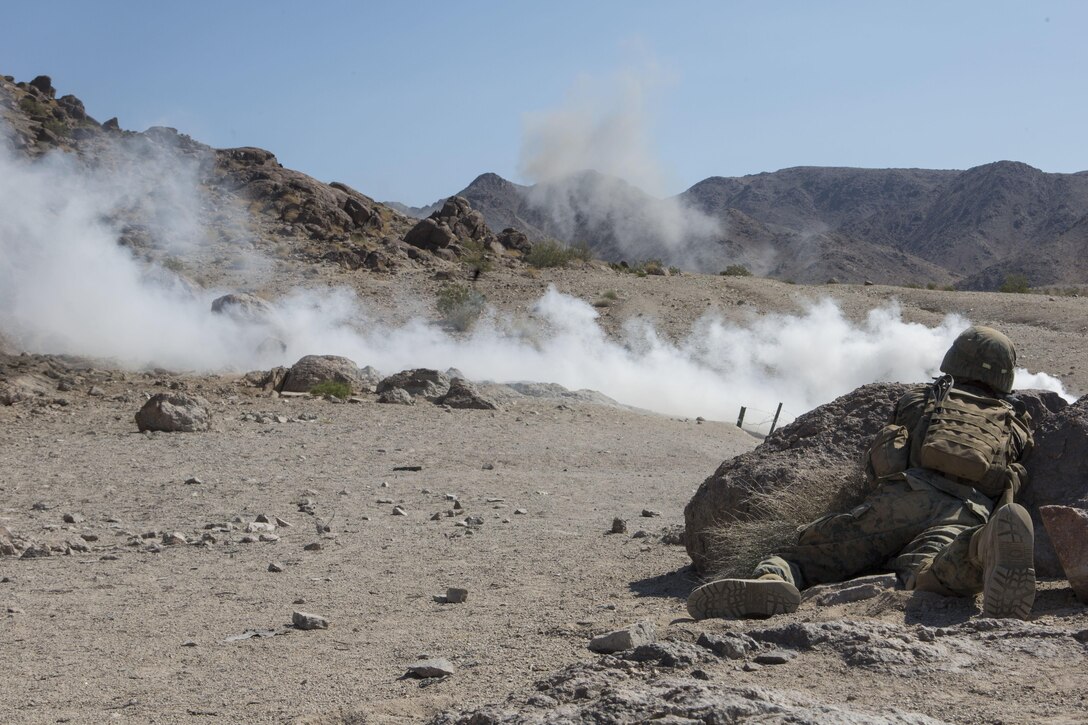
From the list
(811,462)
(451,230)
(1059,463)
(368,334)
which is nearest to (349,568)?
(811,462)

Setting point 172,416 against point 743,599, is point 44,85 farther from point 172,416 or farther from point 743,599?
point 743,599

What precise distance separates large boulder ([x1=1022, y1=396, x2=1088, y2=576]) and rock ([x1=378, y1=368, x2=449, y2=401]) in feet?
40.7

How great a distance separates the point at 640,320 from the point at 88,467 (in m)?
19.5

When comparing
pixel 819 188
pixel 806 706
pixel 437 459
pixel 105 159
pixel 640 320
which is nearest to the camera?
pixel 806 706

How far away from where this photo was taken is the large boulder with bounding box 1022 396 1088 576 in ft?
18.8

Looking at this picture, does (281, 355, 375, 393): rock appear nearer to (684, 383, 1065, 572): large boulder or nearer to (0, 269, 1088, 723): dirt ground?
(0, 269, 1088, 723): dirt ground

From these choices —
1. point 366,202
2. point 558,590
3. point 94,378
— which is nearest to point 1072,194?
point 366,202

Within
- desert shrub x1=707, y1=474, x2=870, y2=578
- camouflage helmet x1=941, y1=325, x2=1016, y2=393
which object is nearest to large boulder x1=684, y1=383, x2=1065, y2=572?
desert shrub x1=707, y1=474, x2=870, y2=578

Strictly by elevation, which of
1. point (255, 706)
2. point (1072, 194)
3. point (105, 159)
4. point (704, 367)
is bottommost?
point (255, 706)

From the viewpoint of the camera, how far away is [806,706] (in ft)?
10.3

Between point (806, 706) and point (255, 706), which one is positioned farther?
point (255, 706)

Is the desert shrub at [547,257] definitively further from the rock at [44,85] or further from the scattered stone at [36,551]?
the scattered stone at [36,551]

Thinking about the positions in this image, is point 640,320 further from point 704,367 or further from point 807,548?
point 807,548

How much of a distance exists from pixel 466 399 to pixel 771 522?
1136 centimetres
